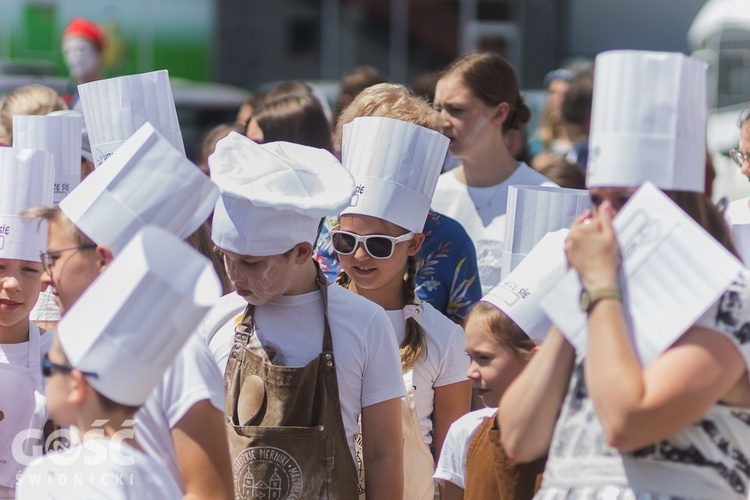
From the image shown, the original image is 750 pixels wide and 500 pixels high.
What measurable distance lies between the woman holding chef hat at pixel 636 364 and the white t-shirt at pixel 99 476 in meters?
0.69

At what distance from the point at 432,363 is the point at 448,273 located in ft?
1.49

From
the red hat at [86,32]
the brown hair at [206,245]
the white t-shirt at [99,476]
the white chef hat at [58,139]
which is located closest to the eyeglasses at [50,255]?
the white t-shirt at [99,476]

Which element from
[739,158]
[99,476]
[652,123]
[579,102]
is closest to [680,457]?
[652,123]

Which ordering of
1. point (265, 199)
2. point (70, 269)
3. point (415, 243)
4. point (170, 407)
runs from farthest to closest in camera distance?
point (415, 243) → point (265, 199) → point (70, 269) → point (170, 407)

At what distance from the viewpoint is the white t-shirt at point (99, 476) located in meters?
2.15

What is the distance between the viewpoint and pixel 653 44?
63.1 feet

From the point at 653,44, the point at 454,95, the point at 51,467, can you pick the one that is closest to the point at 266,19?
the point at 653,44

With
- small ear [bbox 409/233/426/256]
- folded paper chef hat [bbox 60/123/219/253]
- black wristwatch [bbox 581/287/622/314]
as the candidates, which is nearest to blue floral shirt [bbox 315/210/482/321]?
small ear [bbox 409/233/426/256]

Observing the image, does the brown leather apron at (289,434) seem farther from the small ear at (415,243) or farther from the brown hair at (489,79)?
the brown hair at (489,79)

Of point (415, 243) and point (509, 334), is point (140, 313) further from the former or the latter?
point (415, 243)

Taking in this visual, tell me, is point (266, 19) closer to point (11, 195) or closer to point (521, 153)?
point (521, 153)

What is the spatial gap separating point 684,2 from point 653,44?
876 mm

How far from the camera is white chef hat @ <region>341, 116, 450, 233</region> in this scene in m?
3.49

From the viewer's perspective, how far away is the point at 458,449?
3137 mm
